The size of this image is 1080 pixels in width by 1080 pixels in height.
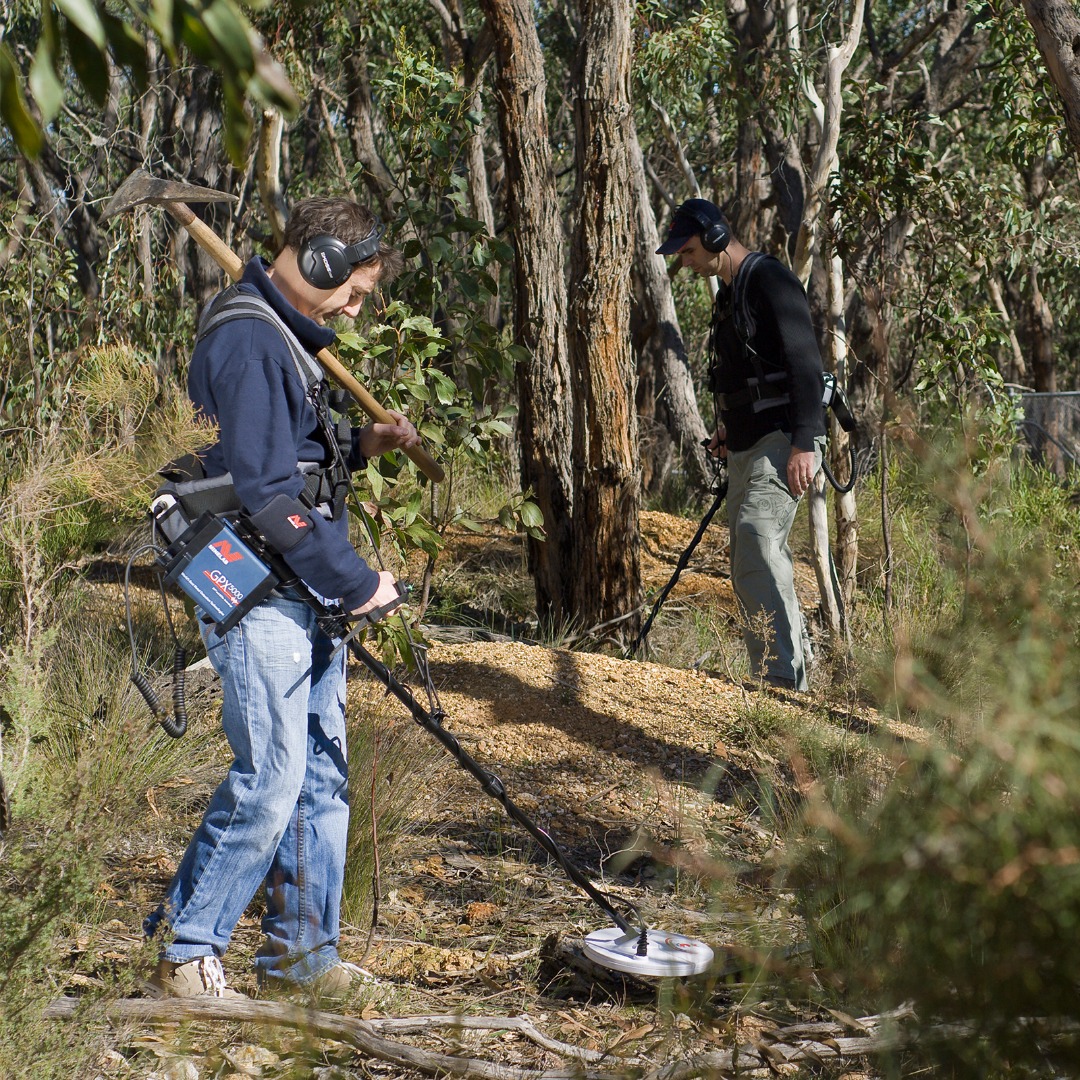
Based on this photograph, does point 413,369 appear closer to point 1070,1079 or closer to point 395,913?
point 395,913

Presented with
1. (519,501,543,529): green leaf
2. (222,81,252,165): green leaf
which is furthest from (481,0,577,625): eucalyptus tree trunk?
(222,81,252,165): green leaf

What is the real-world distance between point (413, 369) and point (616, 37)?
2.27 m

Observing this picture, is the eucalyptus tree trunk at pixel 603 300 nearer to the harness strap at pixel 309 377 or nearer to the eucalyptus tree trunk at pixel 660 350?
the harness strap at pixel 309 377

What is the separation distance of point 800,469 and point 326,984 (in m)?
3.02

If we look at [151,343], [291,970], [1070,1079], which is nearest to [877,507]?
[151,343]

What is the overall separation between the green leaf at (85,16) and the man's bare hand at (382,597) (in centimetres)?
172

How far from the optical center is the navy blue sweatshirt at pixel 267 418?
274cm

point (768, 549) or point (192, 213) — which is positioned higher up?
point (192, 213)

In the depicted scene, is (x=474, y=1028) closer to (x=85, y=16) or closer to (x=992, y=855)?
(x=992, y=855)

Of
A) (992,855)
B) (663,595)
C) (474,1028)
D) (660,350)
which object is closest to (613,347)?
(663,595)

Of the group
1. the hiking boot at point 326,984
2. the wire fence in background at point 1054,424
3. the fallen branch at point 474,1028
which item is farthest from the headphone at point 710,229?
the wire fence in background at point 1054,424

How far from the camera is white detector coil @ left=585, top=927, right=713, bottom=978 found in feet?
9.59

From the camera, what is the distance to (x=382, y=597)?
2891mm

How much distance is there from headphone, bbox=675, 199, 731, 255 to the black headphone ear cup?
8.67 ft
